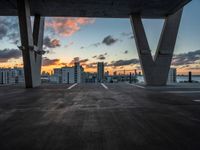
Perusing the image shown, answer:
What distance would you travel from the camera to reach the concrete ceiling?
15328 mm

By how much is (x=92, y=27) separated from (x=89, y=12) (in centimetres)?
676

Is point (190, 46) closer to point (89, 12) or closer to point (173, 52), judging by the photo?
point (173, 52)

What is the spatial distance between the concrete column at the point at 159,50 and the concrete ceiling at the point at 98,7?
1330 millimetres

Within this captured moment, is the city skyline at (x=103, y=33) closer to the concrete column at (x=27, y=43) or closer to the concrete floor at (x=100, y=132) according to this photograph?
the concrete column at (x=27, y=43)

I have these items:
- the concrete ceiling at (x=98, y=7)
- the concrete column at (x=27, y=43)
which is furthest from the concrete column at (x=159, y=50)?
the concrete column at (x=27, y=43)

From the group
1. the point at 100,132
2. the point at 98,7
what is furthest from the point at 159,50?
the point at 100,132

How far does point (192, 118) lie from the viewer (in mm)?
4492

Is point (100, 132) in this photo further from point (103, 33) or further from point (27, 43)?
point (103, 33)

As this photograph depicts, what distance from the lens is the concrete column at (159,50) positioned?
17.5m

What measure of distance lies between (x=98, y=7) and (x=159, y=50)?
24.3 ft

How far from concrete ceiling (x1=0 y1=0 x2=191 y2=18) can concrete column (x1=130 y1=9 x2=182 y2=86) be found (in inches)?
52.4

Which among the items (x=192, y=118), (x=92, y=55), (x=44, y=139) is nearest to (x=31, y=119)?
(x=44, y=139)

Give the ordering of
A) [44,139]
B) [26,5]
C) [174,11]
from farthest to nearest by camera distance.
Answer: [174,11]
[26,5]
[44,139]

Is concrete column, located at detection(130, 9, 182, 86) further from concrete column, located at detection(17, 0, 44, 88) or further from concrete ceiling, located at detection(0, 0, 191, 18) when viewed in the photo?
concrete column, located at detection(17, 0, 44, 88)
